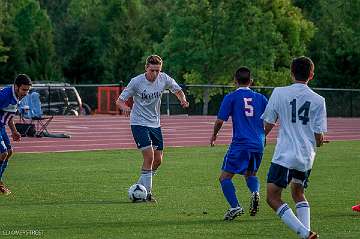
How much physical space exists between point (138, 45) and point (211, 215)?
61.7m

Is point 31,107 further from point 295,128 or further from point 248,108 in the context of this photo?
point 295,128

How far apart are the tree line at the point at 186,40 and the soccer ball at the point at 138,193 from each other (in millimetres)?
42657

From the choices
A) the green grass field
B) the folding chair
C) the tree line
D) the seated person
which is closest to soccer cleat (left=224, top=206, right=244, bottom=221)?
the green grass field

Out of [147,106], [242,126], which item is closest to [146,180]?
[147,106]

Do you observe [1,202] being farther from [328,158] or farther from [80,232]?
[328,158]

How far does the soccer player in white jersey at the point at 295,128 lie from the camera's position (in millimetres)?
10617

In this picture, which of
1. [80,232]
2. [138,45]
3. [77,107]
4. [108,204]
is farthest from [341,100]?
[80,232]

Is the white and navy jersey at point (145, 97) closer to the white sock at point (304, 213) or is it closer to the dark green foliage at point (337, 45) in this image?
the white sock at point (304, 213)

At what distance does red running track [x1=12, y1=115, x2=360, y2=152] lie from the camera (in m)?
29.8

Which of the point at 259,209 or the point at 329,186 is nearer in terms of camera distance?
the point at 259,209

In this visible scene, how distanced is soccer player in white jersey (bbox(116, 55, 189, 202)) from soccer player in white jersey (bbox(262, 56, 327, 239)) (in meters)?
4.78

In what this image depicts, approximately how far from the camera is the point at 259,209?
47.1 feet

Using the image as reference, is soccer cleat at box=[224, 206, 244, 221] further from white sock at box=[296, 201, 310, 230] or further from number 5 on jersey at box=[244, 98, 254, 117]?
white sock at box=[296, 201, 310, 230]

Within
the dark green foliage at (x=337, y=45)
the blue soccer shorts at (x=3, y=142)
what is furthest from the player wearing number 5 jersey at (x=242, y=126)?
the dark green foliage at (x=337, y=45)
